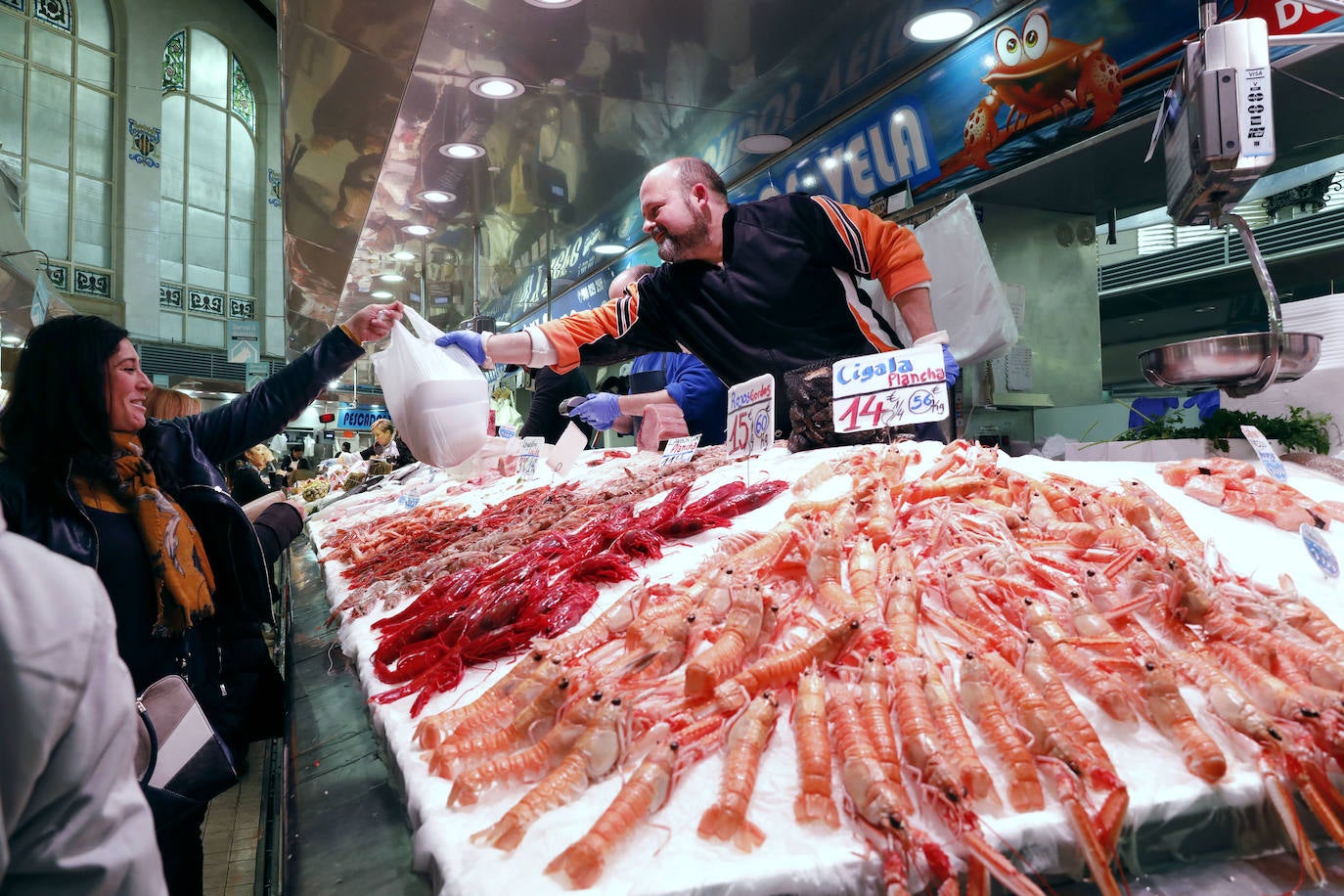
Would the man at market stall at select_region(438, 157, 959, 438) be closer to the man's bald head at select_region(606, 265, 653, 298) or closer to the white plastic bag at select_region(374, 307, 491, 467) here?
the white plastic bag at select_region(374, 307, 491, 467)

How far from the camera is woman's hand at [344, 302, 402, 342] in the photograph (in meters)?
2.79

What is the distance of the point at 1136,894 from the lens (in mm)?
848

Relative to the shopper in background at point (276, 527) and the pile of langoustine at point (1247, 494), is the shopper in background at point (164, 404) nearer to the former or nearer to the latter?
the shopper in background at point (276, 527)

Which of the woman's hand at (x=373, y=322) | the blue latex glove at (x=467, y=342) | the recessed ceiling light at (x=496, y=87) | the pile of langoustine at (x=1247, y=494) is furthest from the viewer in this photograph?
the recessed ceiling light at (x=496, y=87)

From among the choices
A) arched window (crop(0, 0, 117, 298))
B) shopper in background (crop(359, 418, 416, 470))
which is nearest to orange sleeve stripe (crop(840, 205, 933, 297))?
shopper in background (crop(359, 418, 416, 470))

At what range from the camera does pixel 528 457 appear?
4.22m

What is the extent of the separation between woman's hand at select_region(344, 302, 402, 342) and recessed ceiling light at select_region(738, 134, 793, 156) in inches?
133

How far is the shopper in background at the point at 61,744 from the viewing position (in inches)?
20.1

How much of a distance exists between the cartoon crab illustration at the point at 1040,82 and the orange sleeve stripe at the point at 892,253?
1.52 m

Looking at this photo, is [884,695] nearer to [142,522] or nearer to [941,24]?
[142,522]

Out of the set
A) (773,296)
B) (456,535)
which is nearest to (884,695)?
(456,535)

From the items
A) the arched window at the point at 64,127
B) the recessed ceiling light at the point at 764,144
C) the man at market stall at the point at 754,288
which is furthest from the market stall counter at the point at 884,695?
the arched window at the point at 64,127

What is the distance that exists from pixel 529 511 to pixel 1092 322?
4.38 m

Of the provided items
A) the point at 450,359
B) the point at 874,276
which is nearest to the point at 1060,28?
the point at 874,276
